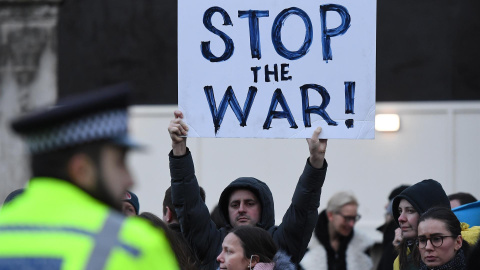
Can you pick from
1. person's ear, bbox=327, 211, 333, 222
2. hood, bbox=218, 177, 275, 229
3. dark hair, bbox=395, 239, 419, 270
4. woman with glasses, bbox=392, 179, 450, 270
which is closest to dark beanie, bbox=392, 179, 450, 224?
woman with glasses, bbox=392, 179, 450, 270

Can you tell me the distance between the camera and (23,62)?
1070cm

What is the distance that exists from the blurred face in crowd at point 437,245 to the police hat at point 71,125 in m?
2.83

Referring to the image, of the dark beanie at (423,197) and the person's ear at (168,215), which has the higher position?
the dark beanie at (423,197)

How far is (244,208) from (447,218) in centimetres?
108

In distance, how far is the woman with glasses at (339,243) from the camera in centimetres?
739

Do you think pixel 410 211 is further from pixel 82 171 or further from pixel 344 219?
pixel 82 171

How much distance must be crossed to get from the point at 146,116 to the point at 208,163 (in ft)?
2.98

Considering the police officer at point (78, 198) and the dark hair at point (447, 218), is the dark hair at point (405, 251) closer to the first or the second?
the dark hair at point (447, 218)

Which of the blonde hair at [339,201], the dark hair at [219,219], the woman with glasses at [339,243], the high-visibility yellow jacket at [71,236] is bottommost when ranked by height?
the woman with glasses at [339,243]

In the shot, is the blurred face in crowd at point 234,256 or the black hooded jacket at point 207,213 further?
the black hooded jacket at point 207,213

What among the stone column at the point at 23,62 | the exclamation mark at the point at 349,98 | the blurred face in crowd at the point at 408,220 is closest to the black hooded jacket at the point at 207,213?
the exclamation mark at the point at 349,98

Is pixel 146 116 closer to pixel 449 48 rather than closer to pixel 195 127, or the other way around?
pixel 449 48

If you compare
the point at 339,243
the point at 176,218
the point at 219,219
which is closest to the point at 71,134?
the point at 176,218

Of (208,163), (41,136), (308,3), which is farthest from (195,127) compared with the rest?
(208,163)
